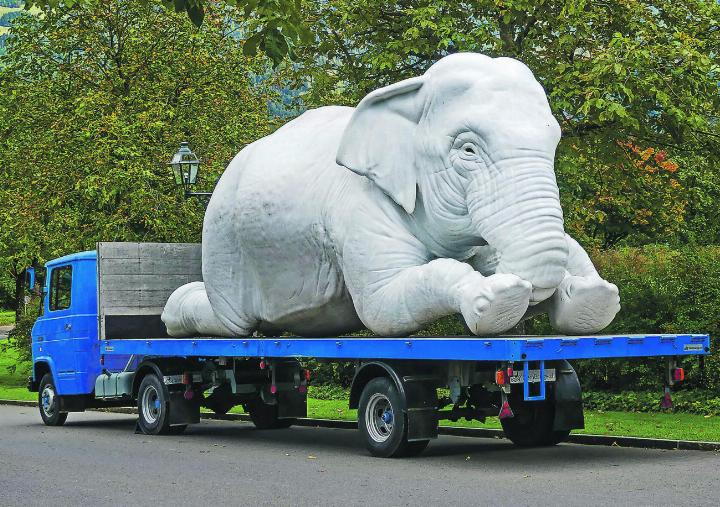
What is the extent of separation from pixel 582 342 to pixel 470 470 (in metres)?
1.42

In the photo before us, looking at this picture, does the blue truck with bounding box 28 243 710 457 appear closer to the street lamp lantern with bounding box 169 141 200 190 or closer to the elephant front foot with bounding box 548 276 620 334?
the elephant front foot with bounding box 548 276 620 334

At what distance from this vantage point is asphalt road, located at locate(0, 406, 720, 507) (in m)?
9.05

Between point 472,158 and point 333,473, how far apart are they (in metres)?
3.16

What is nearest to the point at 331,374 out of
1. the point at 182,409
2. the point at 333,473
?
the point at 182,409

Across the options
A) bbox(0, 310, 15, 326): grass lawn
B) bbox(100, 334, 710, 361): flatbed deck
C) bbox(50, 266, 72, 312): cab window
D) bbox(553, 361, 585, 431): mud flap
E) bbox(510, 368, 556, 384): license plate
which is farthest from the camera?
bbox(0, 310, 15, 326): grass lawn

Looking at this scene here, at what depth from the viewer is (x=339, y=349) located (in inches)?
459

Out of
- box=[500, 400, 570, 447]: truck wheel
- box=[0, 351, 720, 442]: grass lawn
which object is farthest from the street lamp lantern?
box=[500, 400, 570, 447]: truck wheel

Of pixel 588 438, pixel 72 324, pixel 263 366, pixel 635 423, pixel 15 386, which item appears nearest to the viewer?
pixel 588 438

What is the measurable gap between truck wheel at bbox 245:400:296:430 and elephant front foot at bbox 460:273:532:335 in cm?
567

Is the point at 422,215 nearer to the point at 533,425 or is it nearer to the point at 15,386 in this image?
the point at 533,425

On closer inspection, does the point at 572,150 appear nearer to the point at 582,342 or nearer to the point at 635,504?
the point at 582,342

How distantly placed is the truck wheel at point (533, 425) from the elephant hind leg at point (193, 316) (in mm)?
3551

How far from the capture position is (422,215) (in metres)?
12.2

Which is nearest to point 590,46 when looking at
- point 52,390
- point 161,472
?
point 52,390
